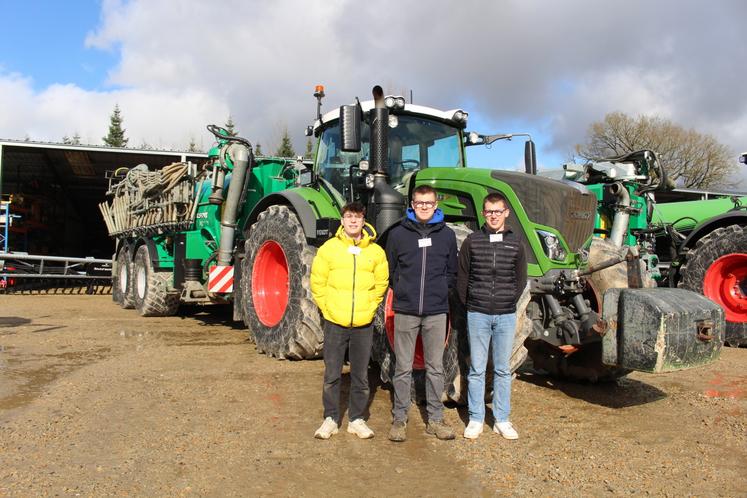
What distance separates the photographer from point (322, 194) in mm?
6684

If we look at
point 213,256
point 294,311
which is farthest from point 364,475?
point 213,256

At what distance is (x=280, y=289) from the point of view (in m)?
7.05

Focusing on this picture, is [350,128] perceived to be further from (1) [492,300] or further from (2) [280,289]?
(2) [280,289]

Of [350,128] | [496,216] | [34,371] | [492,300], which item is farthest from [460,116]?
[34,371]

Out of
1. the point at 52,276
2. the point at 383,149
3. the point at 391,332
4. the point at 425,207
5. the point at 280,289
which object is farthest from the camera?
the point at 52,276

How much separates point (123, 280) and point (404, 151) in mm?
8830

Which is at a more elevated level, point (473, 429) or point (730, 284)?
point (730, 284)

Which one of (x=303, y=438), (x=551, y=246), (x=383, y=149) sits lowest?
(x=303, y=438)

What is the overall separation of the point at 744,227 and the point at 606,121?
3400 centimetres

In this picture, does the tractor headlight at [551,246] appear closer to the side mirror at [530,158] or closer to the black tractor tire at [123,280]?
the side mirror at [530,158]

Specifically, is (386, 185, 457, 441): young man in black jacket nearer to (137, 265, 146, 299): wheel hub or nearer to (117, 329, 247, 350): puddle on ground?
(117, 329, 247, 350): puddle on ground

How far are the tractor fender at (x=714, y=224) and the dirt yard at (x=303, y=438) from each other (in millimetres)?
3194

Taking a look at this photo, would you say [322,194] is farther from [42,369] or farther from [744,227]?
[744,227]

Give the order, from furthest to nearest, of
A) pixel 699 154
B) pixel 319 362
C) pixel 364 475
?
pixel 699 154 < pixel 319 362 < pixel 364 475
